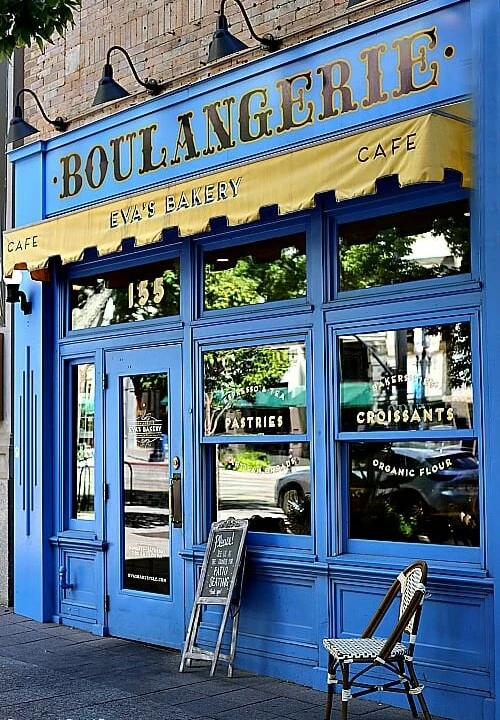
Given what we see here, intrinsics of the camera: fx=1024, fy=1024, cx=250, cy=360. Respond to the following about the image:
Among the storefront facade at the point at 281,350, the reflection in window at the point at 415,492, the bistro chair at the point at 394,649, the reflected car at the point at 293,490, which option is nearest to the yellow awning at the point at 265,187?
the storefront facade at the point at 281,350

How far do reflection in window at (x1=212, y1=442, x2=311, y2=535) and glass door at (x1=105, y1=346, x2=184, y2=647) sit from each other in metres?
0.42

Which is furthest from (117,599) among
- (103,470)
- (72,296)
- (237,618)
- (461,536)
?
(461,536)

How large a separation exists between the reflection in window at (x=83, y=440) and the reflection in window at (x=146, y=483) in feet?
1.88

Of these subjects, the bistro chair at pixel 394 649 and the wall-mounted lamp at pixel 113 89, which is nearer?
the bistro chair at pixel 394 649

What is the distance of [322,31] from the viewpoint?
285 inches

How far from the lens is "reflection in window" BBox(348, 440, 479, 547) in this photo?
619 centimetres

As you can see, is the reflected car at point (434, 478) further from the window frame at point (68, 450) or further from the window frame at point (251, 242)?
the window frame at point (68, 450)

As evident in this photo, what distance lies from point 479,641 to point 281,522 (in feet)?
6.00

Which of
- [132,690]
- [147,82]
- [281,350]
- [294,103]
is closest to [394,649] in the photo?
[132,690]

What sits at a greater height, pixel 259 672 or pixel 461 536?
pixel 461 536

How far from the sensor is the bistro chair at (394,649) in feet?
17.9

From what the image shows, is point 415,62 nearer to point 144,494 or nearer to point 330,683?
point 330,683

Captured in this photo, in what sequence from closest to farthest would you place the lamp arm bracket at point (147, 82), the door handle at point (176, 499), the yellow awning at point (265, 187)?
the yellow awning at point (265, 187) < the door handle at point (176, 499) < the lamp arm bracket at point (147, 82)

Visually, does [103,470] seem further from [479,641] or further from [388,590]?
[479,641]
